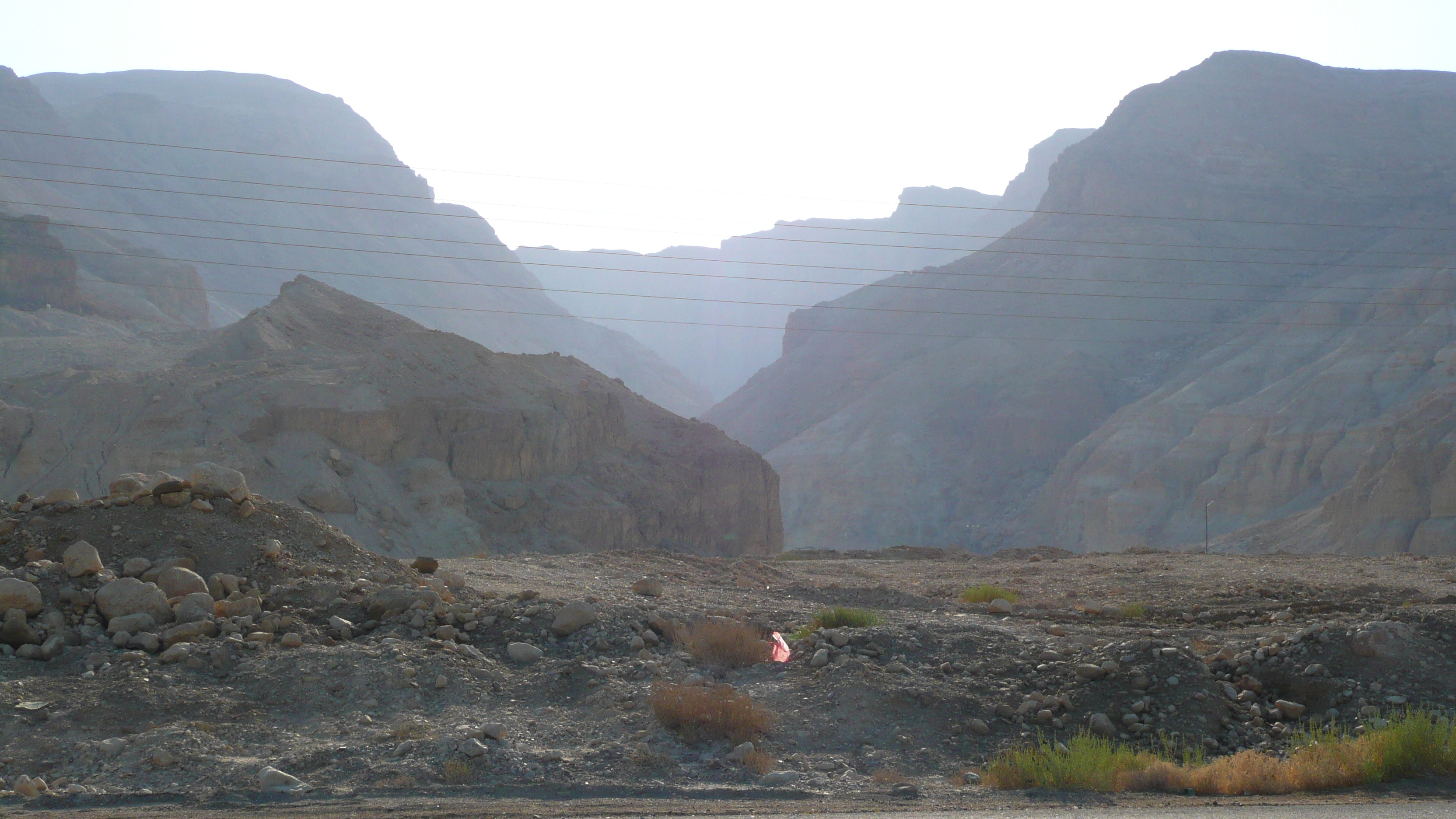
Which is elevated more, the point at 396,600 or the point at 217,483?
the point at 217,483

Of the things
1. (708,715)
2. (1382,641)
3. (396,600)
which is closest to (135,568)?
(396,600)

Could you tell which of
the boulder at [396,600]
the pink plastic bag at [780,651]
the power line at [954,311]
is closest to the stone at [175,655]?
the boulder at [396,600]

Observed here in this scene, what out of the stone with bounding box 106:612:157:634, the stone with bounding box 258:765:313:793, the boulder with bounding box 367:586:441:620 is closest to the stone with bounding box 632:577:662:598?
the boulder with bounding box 367:586:441:620

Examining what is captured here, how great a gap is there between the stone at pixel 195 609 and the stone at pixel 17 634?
107 centimetres

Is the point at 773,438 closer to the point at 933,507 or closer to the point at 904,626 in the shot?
the point at 933,507

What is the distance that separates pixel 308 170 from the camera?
150 meters

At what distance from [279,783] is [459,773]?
115 cm

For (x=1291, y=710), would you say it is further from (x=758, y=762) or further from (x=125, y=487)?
(x=125, y=487)

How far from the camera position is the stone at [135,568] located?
9.48m

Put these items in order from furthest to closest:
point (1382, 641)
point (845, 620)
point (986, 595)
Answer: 1. point (986, 595)
2. point (845, 620)
3. point (1382, 641)

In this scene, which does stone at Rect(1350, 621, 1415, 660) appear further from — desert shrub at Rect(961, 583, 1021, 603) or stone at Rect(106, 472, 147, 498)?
stone at Rect(106, 472, 147, 498)

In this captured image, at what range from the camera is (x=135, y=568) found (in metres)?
9.49

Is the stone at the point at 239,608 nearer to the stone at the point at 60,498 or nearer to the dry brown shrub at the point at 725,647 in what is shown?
the stone at the point at 60,498

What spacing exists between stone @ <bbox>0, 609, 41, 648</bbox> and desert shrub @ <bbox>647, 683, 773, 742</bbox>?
17.6 feet
